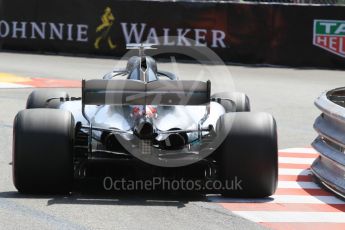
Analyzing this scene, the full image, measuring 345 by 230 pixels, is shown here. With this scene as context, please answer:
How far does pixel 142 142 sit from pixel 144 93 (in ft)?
1.70

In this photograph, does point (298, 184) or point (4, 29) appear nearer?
point (298, 184)

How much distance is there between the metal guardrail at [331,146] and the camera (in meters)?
7.65

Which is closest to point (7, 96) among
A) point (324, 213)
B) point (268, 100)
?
point (268, 100)

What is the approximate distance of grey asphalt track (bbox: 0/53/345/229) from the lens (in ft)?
20.9

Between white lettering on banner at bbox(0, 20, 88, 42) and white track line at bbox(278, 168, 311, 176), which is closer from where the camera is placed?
white track line at bbox(278, 168, 311, 176)

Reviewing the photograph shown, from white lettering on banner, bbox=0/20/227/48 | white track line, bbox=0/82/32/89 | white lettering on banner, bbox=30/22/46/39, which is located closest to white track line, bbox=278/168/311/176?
white track line, bbox=0/82/32/89

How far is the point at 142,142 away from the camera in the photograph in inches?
285

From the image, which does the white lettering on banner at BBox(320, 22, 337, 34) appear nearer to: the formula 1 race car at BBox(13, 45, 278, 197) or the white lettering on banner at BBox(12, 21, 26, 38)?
the white lettering on banner at BBox(12, 21, 26, 38)

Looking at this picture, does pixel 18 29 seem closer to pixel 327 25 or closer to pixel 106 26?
pixel 106 26

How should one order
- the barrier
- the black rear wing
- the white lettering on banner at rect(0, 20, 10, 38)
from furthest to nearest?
the white lettering on banner at rect(0, 20, 10, 38), the barrier, the black rear wing

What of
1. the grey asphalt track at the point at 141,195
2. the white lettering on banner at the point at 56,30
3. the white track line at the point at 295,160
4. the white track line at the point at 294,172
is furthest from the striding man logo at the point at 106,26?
the white track line at the point at 294,172

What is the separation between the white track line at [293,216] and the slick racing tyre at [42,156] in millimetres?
1458

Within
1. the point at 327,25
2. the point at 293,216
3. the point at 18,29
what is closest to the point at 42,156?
the point at 293,216

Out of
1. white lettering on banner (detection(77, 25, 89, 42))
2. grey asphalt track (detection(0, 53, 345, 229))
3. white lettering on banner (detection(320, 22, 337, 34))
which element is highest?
white lettering on banner (detection(320, 22, 337, 34))
